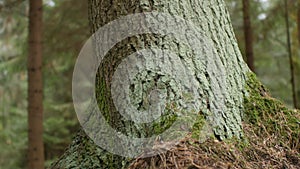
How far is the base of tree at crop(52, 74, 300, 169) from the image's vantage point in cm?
194

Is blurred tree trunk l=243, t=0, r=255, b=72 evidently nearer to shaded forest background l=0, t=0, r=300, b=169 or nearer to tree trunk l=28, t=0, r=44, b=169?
shaded forest background l=0, t=0, r=300, b=169

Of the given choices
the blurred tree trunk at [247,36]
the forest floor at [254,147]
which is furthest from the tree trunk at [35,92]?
the forest floor at [254,147]

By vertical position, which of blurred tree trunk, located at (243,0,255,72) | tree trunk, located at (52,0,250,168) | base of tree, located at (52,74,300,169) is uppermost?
blurred tree trunk, located at (243,0,255,72)

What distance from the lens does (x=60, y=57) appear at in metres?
7.74

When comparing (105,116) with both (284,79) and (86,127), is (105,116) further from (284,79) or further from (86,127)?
(284,79)

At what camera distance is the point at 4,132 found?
10.1 metres

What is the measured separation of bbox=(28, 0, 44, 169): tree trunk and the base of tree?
128 inches

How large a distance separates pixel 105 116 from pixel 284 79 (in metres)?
8.05

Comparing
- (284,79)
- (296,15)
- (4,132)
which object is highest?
(296,15)

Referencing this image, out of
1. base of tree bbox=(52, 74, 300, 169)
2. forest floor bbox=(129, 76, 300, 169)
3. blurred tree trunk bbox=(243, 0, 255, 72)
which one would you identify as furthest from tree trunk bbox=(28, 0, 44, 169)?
forest floor bbox=(129, 76, 300, 169)

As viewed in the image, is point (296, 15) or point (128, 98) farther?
point (296, 15)

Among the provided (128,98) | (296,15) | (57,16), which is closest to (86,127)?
(128,98)

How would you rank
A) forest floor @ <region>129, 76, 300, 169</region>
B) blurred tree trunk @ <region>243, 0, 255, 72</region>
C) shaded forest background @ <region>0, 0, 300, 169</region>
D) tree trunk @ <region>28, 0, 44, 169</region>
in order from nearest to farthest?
forest floor @ <region>129, 76, 300, 169</region> → tree trunk @ <region>28, 0, 44, 169</region> → blurred tree trunk @ <region>243, 0, 255, 72</region> → shaded forest background @ <region>0, 0, 300, 169</region>

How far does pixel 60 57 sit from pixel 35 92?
1.99m
